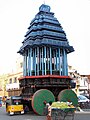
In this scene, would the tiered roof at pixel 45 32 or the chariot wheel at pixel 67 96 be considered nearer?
the chariot wheel at pixel 67 96

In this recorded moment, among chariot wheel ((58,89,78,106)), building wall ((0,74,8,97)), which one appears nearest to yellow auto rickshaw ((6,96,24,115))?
chariot wheel ((58,89,78,106))

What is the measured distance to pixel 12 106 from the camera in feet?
79.6

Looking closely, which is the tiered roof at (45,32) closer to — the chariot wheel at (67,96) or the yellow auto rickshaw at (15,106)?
the chariot wheel at (67,96)

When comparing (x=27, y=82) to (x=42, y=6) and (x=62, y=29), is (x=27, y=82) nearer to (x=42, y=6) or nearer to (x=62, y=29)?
(x=62, y=29)

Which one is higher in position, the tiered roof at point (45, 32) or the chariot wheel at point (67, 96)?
the tiered roof at point (45, 32)

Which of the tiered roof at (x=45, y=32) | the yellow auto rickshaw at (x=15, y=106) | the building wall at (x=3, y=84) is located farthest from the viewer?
the building wall at (x=3, y=84)

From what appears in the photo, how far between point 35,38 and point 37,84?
5.82m

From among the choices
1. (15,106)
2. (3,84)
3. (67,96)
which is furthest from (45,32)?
(3,84)

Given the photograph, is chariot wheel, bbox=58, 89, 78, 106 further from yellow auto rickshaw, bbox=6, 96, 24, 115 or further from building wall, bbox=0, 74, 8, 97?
building wall, bbox=0, 74, 8, 97

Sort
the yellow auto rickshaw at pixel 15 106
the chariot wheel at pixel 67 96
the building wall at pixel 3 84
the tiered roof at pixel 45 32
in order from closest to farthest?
1. the yellow auto rickshaw at pixel 15 106
2. the chariot wheel at pixel 67 96
3. the tiered roof at pixel 45 32
4. the building wall at pixel 3 84

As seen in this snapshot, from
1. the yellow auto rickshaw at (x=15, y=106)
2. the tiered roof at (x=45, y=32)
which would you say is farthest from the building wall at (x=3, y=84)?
the yellow auto rickshaw at (x=15, y=106)

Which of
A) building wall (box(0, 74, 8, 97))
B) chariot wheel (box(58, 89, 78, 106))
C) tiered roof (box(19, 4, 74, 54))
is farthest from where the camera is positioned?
building wall (box(0, 74, 8, 97))

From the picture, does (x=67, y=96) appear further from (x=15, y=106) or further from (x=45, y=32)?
(x=45, y=32)

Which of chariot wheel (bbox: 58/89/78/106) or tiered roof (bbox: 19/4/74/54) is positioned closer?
chariot wheel (bbox: 58/89/78/106)
